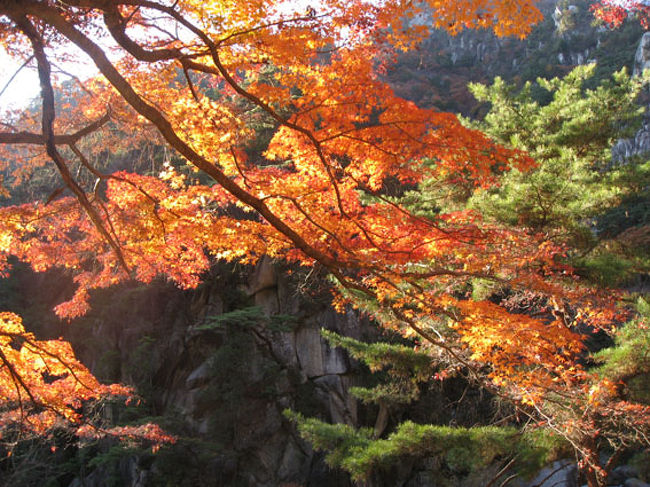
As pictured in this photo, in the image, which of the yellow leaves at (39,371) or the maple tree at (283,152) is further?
the yellow leaves at (39,371)

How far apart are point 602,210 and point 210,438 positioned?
870 centimetres

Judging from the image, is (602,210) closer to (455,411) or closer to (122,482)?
(455,411)

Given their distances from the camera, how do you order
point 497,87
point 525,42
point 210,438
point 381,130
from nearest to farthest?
point 381,130
point 497,87
point 210,438
point 525,42

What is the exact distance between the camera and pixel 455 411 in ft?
33.1

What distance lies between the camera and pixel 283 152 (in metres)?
4.01

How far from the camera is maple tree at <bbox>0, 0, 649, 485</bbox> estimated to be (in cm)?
285

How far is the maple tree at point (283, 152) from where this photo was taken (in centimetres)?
285

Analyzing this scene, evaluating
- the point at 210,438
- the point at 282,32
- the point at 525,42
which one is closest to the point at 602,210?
the point at 282,32

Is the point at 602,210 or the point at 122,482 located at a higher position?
the point at 602,210

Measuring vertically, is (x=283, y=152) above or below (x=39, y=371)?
above

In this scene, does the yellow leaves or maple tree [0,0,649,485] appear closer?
maple tree [0,0,649,485]

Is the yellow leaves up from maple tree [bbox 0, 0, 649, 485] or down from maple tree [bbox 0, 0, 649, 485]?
down

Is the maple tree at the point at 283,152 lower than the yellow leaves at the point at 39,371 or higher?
higher

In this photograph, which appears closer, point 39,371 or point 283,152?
point 283,152
